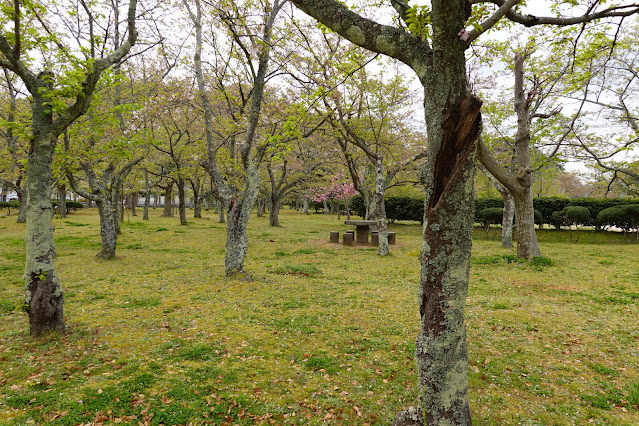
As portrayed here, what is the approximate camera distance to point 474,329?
19.9ft

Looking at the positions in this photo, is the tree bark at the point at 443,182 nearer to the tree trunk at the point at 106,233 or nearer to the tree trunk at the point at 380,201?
the tree trunk at the point at 380,201

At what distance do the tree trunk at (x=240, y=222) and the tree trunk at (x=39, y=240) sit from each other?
450 cm

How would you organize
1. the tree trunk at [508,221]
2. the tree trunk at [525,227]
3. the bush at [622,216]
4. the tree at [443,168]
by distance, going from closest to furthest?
1. the tree at [443,168]
2. the tree trunk at [525,227]
3. the tree trunk at [508,221]
4. the bush at [622,216]

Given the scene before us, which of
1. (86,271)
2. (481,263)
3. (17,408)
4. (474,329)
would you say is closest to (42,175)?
(17,408)

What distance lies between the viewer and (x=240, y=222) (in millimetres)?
9555

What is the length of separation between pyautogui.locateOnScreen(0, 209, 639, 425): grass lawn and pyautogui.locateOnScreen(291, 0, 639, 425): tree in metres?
1.03

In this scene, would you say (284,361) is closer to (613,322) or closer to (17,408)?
(17,408)

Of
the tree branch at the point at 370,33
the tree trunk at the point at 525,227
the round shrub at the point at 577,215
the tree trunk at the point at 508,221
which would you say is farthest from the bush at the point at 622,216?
the tree branch at the point at 370,33

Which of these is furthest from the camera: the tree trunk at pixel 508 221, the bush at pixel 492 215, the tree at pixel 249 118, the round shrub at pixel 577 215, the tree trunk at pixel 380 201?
the round shrub at pixel 577 215

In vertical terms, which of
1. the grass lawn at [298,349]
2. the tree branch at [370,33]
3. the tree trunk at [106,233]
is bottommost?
the grass lawn at [298,349]

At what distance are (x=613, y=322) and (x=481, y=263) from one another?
6.15 m

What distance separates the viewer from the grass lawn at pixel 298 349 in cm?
375

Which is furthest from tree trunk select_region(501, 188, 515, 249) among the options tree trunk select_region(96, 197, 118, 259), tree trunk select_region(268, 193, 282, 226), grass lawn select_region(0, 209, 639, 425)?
tree trunk select_region(96, 197, 118, 259)

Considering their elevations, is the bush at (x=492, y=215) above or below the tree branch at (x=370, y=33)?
below
